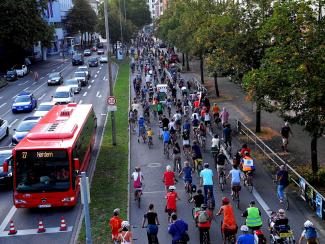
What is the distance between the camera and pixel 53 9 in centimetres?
10575

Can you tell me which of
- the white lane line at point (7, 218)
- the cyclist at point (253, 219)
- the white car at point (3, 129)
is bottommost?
the white lane line at point (7, 218)

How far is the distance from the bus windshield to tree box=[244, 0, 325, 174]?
791 cm

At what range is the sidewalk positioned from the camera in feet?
78.7

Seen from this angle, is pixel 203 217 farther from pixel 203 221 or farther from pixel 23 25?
pixel 23 25

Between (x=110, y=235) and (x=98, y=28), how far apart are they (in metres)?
81.0

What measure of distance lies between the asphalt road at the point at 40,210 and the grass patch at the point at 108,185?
60cm

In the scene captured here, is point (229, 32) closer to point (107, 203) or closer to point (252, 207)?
point (107, 203)

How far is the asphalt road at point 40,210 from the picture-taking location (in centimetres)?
1641

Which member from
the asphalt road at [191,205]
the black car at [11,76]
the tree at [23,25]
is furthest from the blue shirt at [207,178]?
the tree at [23,25]

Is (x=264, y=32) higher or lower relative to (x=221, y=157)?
higher

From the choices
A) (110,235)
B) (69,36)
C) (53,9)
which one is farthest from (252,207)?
(69,36)

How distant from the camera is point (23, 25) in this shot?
70.9m

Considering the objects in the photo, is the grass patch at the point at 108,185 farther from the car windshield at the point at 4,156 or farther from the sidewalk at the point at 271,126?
the sidewalk at the point at 271,126

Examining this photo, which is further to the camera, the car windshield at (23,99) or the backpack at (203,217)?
the car windshield at (23,99)
